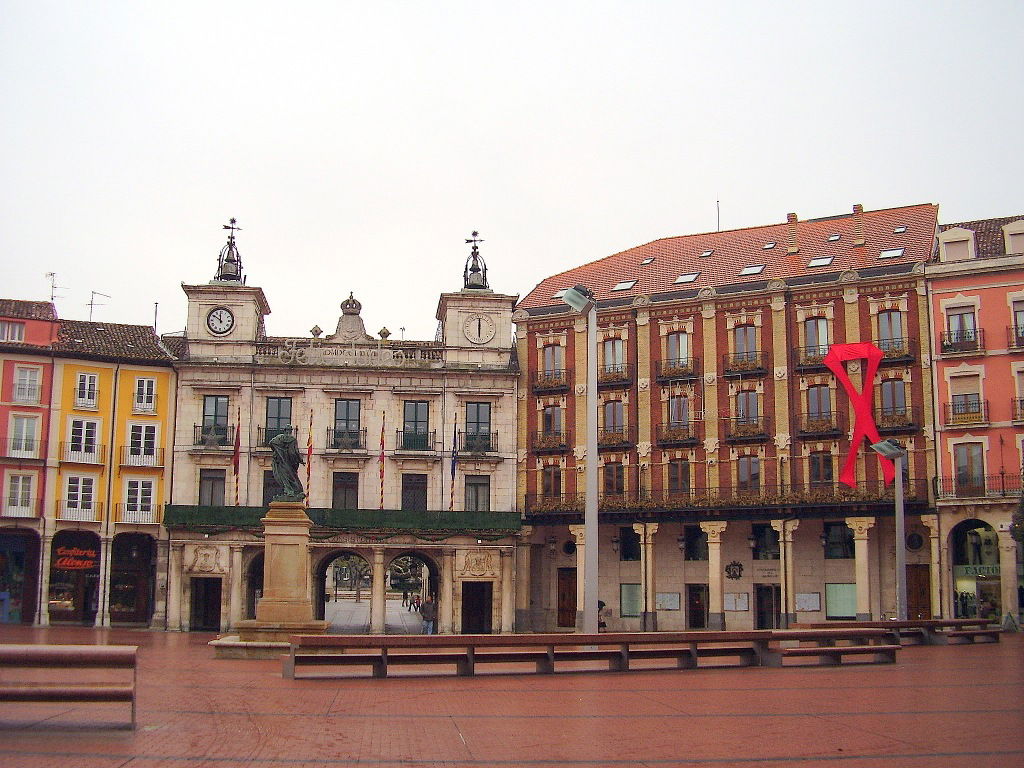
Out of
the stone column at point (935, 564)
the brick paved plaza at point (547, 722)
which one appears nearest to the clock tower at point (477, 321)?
the stone column at point (935, 564)

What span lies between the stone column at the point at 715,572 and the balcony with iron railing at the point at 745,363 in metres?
7.35

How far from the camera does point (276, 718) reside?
16.4m

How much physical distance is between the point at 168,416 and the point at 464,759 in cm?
4963

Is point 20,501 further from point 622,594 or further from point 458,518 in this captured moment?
point 622,594

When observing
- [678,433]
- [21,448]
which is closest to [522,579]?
[678,433]

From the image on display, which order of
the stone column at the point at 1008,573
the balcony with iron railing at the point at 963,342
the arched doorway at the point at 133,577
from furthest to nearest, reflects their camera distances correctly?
the arched doorway at the point at 133,577 < the balcony with iron railing at the point at 963,342 < the stone column at the point at 1008,573

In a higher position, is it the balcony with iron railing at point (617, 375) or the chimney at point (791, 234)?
the chimney at point (791, 234)

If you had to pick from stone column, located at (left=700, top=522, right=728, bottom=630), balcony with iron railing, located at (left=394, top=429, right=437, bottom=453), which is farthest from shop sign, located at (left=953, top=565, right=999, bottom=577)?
balcony with iron railing, located at (left=394, top=429, right=437, bottom=453)

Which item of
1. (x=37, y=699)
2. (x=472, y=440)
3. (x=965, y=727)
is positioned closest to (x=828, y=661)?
(x=965, y=727)

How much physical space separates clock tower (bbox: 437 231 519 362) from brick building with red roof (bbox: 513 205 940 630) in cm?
112

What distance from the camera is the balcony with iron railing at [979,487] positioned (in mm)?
51094

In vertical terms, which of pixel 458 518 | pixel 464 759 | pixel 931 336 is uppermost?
pixel 931 336

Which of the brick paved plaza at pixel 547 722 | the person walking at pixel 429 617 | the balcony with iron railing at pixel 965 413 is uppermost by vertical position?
the balcony with iron railing at pixel 965 413

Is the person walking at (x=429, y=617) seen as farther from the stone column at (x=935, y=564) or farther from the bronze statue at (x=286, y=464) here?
the bronze statue at (x=286, y=464)
